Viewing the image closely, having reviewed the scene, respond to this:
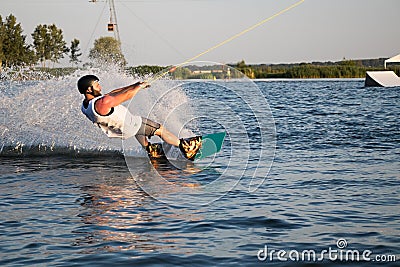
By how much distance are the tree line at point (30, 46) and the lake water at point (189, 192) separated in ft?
194

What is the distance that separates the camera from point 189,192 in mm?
9633

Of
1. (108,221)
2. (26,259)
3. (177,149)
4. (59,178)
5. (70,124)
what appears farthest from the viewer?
(70,124)

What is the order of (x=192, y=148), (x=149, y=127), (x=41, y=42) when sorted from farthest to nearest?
(x=41, y=42), (x=192, y=148), (x=149, y=127)

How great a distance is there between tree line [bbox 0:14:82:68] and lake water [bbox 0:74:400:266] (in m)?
59.2

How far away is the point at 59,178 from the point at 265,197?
3952 millimetres

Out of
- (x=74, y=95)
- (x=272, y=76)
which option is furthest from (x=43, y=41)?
(x=74, y=95)

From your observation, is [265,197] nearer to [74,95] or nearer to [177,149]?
[177,149]

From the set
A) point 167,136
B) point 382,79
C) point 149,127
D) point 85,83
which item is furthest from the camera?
point 382,79

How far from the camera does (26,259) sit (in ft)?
21.2

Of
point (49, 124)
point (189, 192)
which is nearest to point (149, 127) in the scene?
point (189, 192)

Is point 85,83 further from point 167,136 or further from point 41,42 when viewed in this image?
point 41,42

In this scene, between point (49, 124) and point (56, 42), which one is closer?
point (49, 124)

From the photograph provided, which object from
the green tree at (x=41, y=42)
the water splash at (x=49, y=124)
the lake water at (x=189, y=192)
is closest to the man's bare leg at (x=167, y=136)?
the lake water at (x=189, y=192)

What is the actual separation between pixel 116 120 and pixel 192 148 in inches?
66.8
